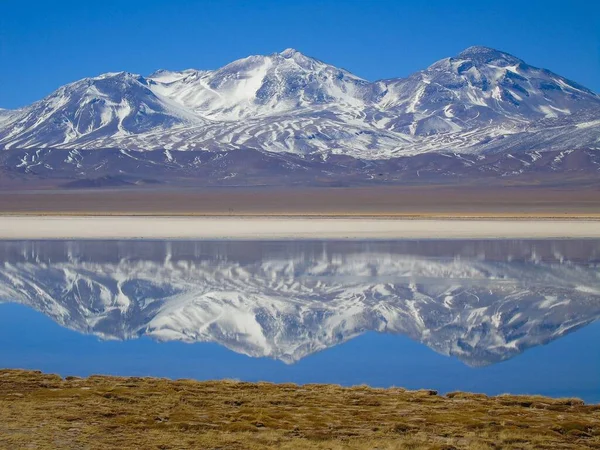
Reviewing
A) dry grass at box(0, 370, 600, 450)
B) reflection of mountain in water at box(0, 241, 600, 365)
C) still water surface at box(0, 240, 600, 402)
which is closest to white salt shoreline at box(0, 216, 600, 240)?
reflection of mountain in water at box(0, 241, 600, 365)

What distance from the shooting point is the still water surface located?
14.0 m

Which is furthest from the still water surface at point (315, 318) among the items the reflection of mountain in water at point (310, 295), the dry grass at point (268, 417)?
the dry grass at point (268, 417)

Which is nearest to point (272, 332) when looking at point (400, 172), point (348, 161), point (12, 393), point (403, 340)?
point (403, 340)

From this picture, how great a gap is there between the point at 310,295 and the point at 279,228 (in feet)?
90.0

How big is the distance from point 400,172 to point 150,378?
6031 inches

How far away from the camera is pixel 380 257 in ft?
103

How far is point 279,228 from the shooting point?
49188mm

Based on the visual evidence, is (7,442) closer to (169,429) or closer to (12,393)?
(169,429)

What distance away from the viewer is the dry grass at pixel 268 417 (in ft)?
30.5

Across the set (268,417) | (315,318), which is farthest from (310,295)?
(268,417)

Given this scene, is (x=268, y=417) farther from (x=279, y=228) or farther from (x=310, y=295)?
(x=279, y=228)

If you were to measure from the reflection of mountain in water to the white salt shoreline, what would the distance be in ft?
29.1

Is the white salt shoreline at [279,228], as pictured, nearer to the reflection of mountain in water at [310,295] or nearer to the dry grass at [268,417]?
the reflection of mountain in water at [310,295]

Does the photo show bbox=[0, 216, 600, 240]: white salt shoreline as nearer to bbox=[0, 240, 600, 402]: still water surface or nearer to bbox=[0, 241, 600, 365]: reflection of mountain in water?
bbox=[0, 241, 600, 365]: reflection of mountain in water
